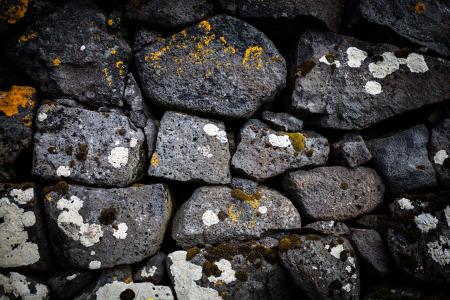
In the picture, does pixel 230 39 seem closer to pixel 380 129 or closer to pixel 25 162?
pixel 380 129

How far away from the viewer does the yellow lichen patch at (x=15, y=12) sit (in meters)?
3.01

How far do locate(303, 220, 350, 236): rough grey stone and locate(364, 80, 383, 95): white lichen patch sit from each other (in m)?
1.57

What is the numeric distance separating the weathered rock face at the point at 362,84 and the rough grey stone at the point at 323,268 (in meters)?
1.40

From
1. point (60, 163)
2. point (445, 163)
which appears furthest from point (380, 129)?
point (60, 163)

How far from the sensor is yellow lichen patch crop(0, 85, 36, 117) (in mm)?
2969

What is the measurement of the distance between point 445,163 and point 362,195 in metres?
1.00

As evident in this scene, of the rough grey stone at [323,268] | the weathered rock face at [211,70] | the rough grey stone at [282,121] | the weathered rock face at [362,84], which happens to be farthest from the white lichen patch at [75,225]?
the weathered rock face at [362,84]

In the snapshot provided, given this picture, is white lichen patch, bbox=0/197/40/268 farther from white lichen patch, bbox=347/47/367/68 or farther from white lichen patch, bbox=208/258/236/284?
white lichen patch, bbox=347/47/367/68

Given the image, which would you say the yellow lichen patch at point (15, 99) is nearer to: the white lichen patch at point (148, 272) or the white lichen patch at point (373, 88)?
the white lichen patch at point (148, 272)

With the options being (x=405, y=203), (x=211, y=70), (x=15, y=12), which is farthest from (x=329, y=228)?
(x=15, y=12)

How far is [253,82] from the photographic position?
333 centimetres

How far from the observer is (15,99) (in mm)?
3020

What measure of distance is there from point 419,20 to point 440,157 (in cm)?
164

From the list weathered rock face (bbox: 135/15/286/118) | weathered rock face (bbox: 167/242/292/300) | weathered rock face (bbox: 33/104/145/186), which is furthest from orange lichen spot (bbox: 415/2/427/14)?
weathered rock face (bbox: 33/104/145/186)
